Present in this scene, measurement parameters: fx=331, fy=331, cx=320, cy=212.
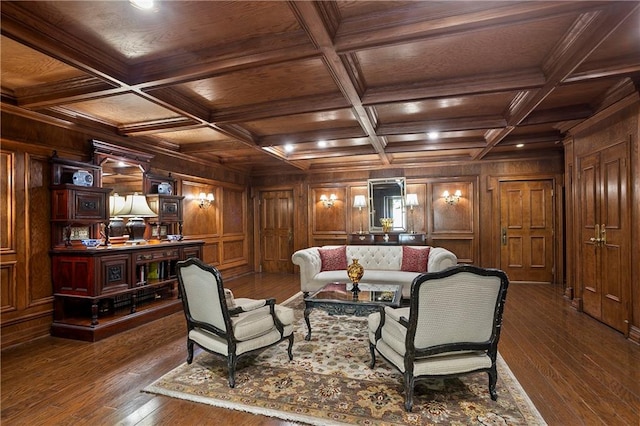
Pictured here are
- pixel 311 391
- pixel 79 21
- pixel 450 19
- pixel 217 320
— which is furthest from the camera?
pixel 217 320

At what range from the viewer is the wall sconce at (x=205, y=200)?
6570mm

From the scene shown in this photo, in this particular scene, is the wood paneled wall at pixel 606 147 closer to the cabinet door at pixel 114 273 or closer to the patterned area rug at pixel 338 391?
the patterned area rug at pixel 338 391

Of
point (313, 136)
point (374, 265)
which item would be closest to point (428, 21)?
point (313, 136)

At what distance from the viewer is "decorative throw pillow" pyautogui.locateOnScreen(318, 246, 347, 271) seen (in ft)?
18.6

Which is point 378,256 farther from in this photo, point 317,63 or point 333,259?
point 317,63

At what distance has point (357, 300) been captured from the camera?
3428mm

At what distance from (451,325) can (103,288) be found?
146 inches

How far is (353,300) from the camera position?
343cm

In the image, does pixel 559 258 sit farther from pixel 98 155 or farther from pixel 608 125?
pixel 98 155

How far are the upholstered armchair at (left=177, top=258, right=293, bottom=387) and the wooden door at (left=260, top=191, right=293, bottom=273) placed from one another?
5173 mm

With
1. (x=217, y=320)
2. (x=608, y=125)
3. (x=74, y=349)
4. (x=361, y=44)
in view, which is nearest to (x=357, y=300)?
(x=217, y=320)

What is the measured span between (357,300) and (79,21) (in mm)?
3177

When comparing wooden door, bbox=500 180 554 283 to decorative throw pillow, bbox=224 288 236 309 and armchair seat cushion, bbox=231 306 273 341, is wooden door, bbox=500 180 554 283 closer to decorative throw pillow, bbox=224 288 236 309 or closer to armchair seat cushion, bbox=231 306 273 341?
armchair seat cushion, bbox=231 306 273 341

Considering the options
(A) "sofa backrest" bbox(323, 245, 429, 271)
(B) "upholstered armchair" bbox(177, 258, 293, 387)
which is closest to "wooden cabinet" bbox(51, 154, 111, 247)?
(B) "upholstered armchair" bbox(177, 258, 293, 387)
